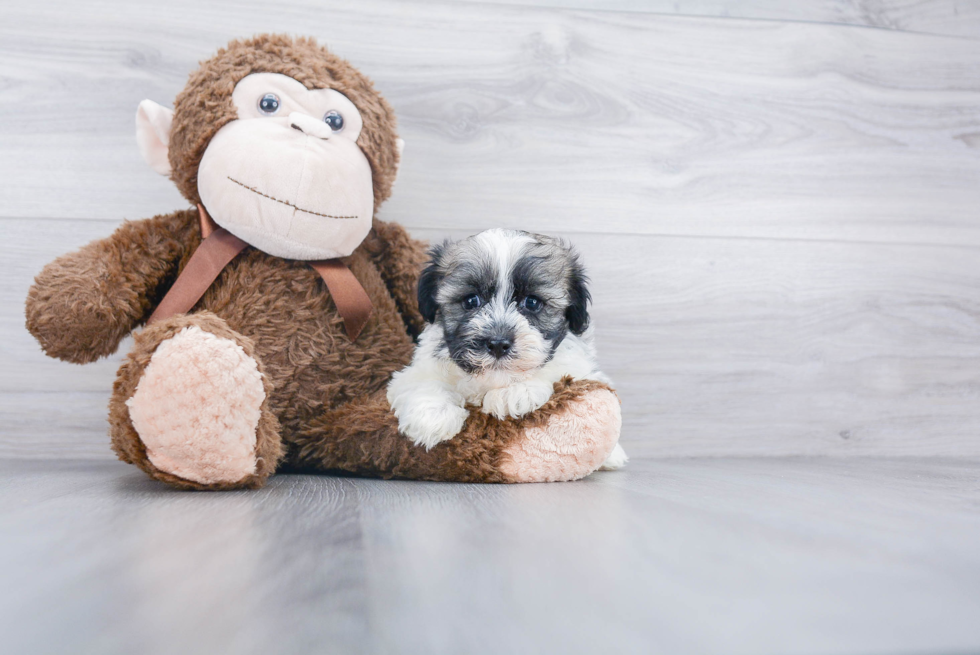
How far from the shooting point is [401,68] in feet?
4.74

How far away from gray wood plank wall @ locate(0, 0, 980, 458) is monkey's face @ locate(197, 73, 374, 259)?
338mm

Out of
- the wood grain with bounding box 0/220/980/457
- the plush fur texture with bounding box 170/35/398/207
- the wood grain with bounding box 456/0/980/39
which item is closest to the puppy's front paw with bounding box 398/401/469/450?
the plush fur texture with bounding box 170/35/398/207

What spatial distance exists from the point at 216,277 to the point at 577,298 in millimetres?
619

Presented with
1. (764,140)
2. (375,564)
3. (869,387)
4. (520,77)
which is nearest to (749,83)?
(764,140)

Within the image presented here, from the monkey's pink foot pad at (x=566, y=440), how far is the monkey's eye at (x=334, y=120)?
0.61 m

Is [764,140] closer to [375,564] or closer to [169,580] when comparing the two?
[375,564]

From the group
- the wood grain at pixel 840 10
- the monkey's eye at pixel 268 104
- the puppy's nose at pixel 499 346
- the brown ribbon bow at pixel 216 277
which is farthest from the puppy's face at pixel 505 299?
the wood grain at pixel 840 10

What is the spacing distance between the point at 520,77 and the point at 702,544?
1141 mm

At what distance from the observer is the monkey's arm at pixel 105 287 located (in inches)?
39.1

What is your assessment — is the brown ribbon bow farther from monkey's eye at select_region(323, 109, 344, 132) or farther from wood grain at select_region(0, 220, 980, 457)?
wood grain at select_region(0, 220, 980, 457)

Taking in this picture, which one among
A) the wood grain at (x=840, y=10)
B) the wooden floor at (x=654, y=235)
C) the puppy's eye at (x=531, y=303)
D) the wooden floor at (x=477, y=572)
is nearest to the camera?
the wooden floor at (x=477, y=572)

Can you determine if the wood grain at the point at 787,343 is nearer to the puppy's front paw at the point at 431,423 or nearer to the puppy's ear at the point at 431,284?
the puppy's ear at the point at 431,284

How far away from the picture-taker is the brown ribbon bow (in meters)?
1.06

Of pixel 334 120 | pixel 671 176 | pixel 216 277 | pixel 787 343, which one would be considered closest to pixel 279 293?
pixel 216 277
